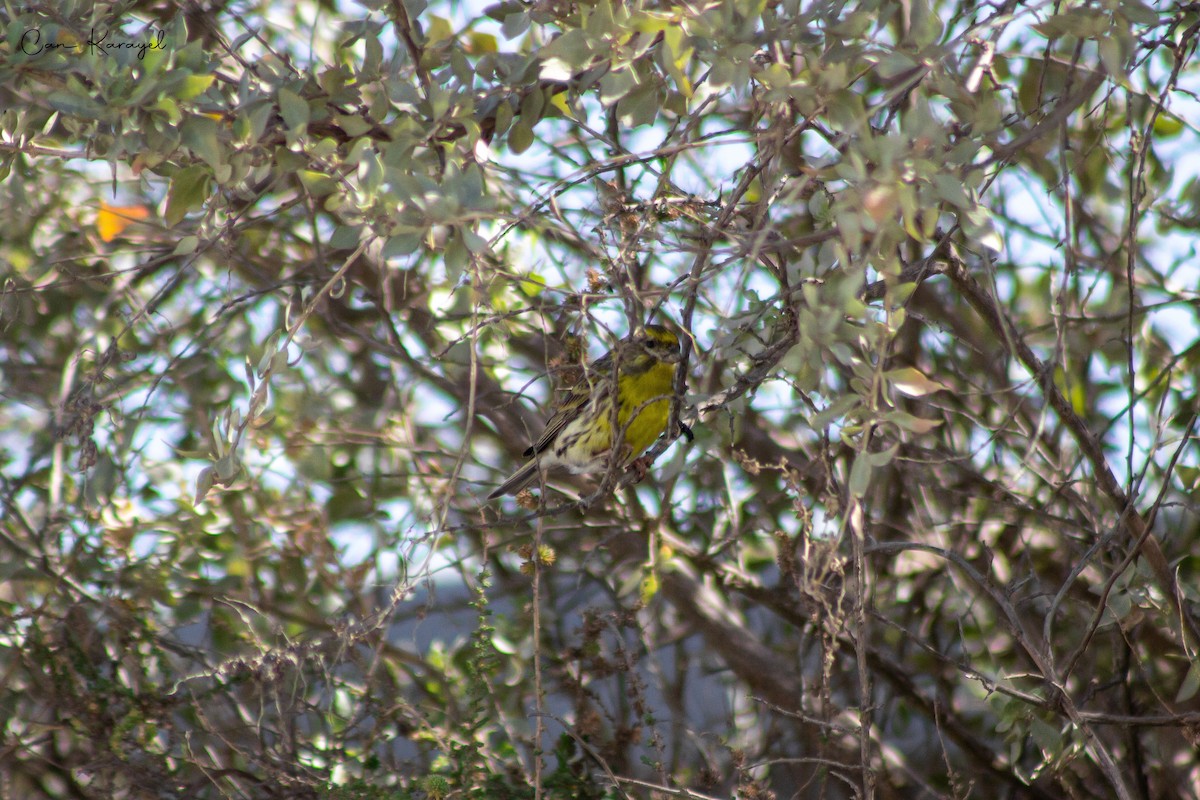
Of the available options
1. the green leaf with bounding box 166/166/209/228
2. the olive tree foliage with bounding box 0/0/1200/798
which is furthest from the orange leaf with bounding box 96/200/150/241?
the green leaf with bounding box 166/166/209/228

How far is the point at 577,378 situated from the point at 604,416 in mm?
1063

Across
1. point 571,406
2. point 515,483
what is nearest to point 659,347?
point 571,406

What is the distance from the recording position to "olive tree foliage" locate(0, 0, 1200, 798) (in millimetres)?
2250

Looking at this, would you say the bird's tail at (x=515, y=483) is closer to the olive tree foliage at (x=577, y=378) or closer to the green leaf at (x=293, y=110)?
the olive tree foliage at (x=577, y=378)

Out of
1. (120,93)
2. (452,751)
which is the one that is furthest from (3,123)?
(452,751)

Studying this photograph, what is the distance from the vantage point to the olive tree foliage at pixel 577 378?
2.25 m

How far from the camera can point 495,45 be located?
12.7ft

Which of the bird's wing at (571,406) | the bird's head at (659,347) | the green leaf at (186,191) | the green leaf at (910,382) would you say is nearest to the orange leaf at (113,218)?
the green leaf at (186,191)

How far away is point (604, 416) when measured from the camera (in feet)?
15.4

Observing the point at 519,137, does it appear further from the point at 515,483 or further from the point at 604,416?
the point at 604,416

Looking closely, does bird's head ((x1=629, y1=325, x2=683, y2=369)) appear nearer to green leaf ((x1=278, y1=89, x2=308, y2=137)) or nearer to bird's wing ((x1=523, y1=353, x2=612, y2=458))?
bird's wing ((x1=523, y1=353, x2=612, y2=458))

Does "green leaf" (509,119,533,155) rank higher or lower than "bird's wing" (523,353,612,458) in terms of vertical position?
lower

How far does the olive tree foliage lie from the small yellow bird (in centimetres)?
20

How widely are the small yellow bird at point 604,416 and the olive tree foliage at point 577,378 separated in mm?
198
